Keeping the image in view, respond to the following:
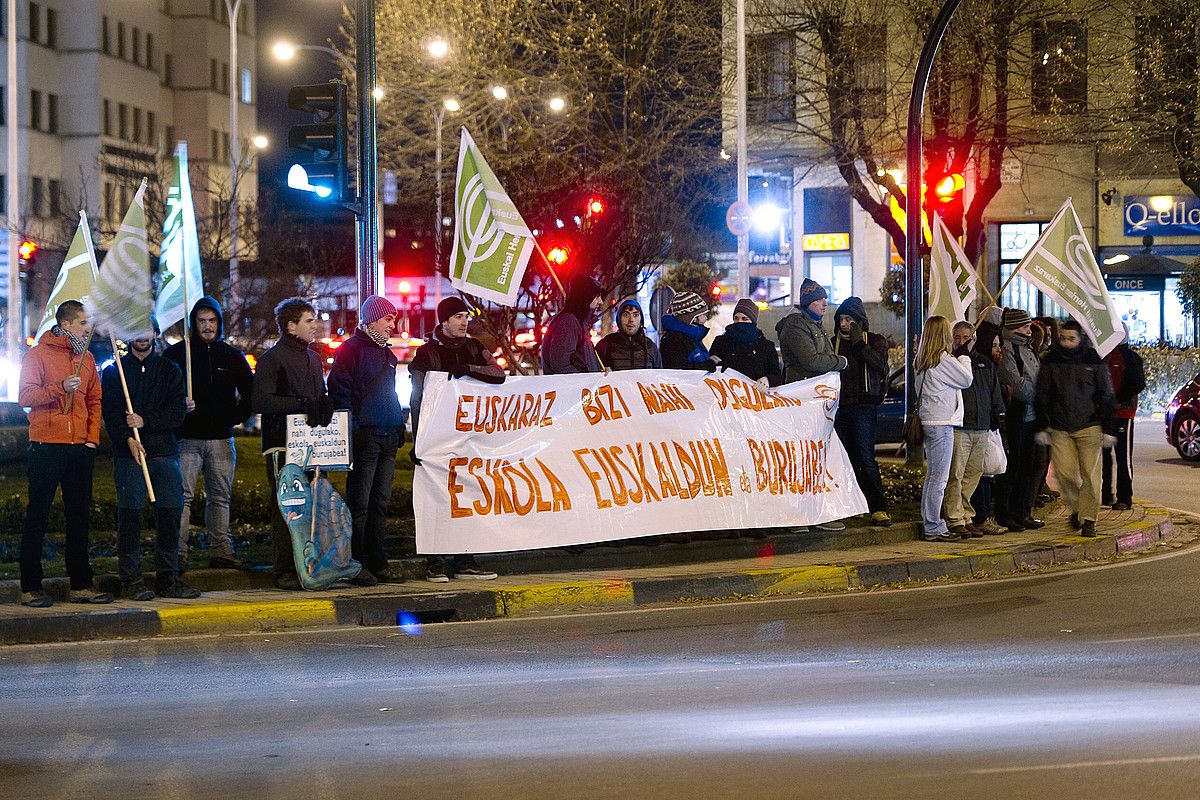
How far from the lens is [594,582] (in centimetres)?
1054

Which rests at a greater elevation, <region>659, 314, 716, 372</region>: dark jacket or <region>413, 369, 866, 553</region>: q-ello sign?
<region>659, 314, 716, 372</region>: dark jacket

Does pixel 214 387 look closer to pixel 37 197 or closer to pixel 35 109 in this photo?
pixel 37 197

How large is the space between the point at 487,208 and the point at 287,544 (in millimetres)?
2965

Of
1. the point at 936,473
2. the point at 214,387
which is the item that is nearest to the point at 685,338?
the point at 936,473

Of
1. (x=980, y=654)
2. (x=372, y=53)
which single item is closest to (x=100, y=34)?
(x=372, y=53)

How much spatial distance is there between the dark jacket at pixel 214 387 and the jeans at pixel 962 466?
18.4 feet

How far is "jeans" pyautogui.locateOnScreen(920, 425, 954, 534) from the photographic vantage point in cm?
1277

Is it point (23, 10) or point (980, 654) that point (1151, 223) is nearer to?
point (980, 654)

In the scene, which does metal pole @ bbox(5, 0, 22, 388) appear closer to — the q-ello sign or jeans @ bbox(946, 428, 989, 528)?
the q-ello sign

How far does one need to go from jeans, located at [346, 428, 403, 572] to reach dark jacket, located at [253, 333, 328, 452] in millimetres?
427

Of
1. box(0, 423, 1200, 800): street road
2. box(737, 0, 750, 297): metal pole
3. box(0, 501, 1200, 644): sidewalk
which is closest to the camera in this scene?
box(0, 423, 1200, 800): street road

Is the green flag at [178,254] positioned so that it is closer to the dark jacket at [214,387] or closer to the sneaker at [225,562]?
the dark jacket at [214,387]

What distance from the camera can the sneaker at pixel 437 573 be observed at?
10805mm

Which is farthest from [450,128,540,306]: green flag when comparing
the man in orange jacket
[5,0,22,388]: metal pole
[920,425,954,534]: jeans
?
[5,0,22,388]: metal pole
